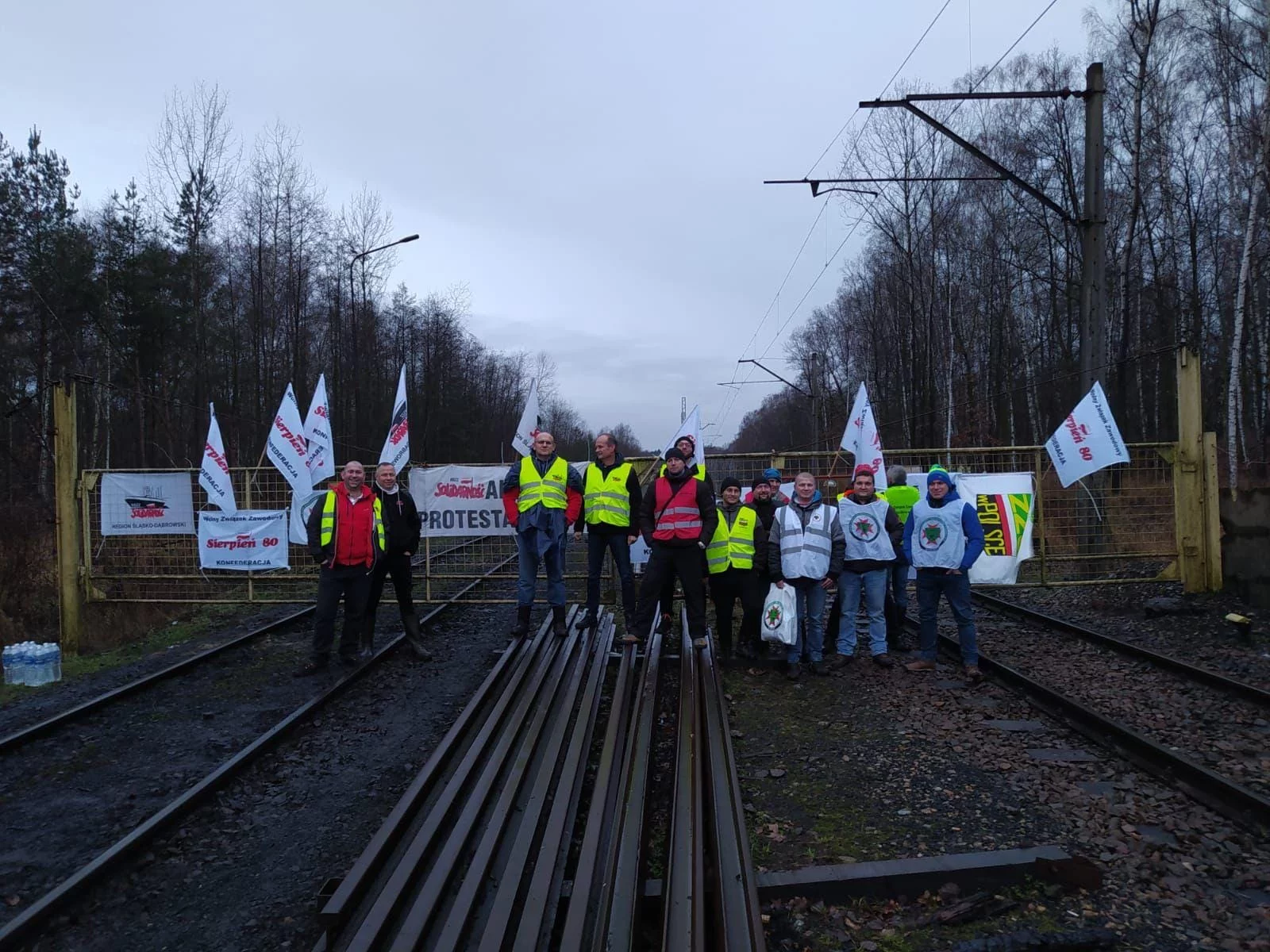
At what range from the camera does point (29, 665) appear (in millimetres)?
7770

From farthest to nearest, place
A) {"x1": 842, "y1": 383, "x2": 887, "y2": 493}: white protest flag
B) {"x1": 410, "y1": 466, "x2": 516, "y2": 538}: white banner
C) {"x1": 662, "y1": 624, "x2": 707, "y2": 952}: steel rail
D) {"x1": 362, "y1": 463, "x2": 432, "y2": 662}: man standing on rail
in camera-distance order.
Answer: {"x1": 410, "y1": 466, "x2": 516, "y2": 538}: white banner
{"x1": 842, "y1": 383, "x2": 887, "y2": 493}: white protest flag
{"x1": 362, "y1": 463, "x2": 432, "y2": 662}: man standing on rail
{"x1": 662, "y1": 624, "x2": 707, "y2": 952}: steel rail

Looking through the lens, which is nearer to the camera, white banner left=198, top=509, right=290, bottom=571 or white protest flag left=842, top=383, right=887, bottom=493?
white protest flag left=842, top=383, right=887, bottom=493

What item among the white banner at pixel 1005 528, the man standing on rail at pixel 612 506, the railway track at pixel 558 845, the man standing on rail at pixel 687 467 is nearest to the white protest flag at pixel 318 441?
the man standing on rail at pixel 612 506

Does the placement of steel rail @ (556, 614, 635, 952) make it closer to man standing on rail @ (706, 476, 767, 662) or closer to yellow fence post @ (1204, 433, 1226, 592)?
man standing on rail @ (706, 476, 767, 662)

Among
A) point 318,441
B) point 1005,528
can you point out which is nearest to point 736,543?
point 1005,528

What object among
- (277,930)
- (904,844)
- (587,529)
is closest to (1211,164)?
(587,529)

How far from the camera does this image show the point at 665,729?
578 centimetres

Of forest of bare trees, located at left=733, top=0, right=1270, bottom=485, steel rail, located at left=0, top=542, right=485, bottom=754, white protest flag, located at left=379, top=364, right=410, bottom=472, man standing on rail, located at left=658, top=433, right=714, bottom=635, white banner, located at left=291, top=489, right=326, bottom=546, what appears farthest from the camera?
forest of bare trees, located at left=733, top=0, right=1270, bottom=485

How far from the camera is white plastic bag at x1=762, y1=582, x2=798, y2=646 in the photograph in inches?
274

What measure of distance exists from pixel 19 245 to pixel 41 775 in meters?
23.9

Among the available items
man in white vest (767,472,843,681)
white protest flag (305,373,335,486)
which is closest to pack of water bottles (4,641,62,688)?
white protest flag (305,373,335,486)

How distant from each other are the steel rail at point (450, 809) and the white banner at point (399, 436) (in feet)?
11.3

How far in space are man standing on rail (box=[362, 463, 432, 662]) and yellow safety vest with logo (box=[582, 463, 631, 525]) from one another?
1.86 metres

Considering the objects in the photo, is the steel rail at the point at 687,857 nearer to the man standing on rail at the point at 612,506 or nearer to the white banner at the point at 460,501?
the man standing on rail at the point at 612,506
